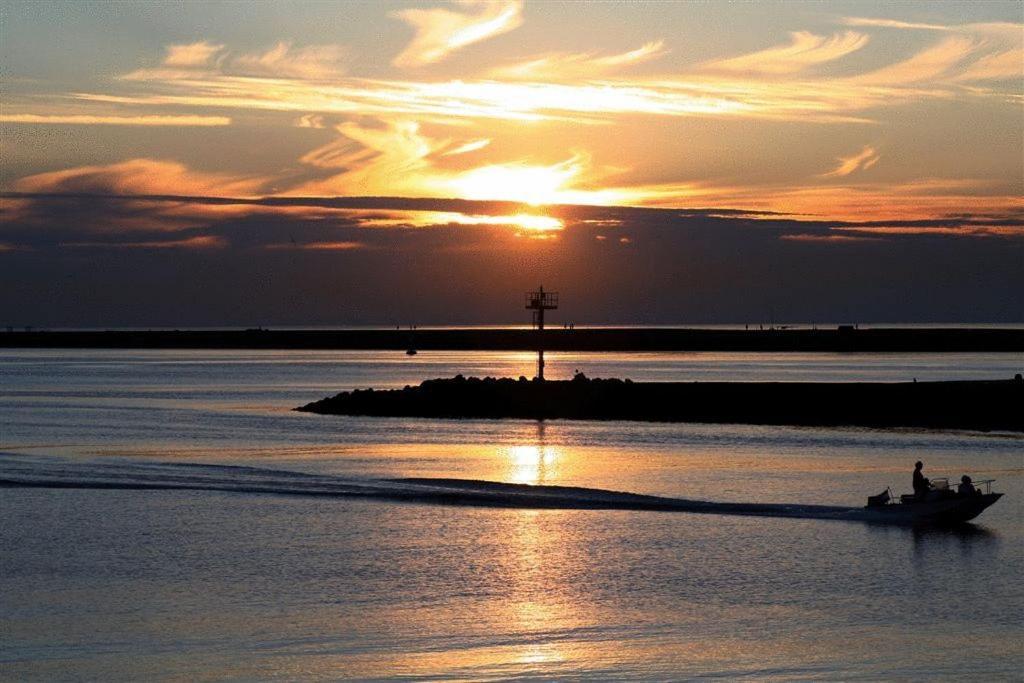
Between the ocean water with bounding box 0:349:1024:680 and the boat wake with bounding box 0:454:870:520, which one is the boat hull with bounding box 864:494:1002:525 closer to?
the ocean water with bounding box 0:349:1024:680

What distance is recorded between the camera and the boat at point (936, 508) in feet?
104

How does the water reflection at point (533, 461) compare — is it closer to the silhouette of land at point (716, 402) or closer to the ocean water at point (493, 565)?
the ocean water at point (493, 565)

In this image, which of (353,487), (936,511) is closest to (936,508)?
(936,511)

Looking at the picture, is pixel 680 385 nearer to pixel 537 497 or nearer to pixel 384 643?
pixel 537 497

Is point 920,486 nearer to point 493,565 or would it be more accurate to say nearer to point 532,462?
point 493,565

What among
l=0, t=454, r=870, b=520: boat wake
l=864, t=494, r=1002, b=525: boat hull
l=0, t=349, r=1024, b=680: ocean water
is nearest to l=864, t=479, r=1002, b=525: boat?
l=864, t=494, r=1002, b=525: boat hull

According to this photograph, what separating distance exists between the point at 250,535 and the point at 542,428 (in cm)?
3265

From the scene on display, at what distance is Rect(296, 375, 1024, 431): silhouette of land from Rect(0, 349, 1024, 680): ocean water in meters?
5.84

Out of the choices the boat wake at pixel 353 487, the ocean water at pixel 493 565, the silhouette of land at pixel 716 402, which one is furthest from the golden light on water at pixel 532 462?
the silhouette of land at pixel 716 402

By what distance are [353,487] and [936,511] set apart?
16623mm

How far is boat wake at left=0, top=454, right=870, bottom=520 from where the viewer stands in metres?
34.8

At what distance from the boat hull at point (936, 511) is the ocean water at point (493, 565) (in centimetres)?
40

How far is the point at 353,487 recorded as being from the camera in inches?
1561

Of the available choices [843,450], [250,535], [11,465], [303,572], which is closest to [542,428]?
[843,450]
